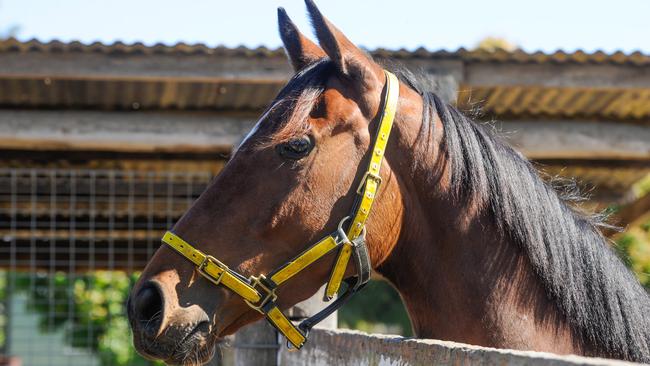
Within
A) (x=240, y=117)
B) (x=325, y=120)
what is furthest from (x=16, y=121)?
(x=325, y=120)

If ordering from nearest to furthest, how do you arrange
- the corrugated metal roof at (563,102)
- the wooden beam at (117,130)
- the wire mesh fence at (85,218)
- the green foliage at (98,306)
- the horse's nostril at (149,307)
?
the horse's nostril at (149,307) → the wooden beam at (117,130) → the corrugated metal roof at (563,102) → the wire mesh fence at (85,218) → the green foliage at (98,306)

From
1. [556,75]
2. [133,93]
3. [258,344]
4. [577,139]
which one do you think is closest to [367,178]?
[258,344]

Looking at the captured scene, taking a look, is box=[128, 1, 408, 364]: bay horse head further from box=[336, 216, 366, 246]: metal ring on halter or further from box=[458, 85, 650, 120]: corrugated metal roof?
box=[458, 85, 650, 120]: corrugated metal roof

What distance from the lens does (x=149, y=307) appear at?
2.42 meters

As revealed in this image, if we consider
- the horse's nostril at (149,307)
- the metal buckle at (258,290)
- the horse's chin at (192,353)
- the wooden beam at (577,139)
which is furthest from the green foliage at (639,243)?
the horse's nostril at (149,307)

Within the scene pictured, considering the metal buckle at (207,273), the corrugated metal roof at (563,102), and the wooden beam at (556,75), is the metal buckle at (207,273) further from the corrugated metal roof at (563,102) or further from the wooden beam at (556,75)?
the corrugated metal roof at (563,102)

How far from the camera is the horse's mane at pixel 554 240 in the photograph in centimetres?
251

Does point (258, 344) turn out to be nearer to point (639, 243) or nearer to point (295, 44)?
point (295, 44)

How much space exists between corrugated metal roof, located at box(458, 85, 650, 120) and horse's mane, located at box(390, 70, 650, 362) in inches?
147

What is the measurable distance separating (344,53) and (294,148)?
1.14 ft

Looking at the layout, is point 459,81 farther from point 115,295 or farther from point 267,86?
point 115,295

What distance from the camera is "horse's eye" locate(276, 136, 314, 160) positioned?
2520 millimetres

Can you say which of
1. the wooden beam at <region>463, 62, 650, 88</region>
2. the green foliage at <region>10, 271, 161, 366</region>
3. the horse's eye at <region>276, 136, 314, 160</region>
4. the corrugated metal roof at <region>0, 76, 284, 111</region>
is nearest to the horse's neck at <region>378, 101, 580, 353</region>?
the horse's eye at <region>276, 136, 314, 160</region>

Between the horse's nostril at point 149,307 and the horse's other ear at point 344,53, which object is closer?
the horse's nostril at point 149,307
